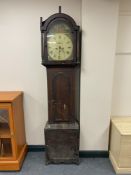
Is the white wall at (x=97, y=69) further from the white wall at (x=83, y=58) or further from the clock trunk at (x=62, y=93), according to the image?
the clock trunk at (x=62, y=93)

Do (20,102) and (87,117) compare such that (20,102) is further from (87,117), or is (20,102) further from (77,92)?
(87,117)

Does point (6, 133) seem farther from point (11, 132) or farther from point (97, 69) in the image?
point (97, 69)

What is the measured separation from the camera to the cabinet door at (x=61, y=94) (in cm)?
199

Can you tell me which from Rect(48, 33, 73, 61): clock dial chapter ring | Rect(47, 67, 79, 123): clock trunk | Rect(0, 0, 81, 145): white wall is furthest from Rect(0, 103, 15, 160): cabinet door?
Rect(48, 33, 73, 61): clock dial chapter ring

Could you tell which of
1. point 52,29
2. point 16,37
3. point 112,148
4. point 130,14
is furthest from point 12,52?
point 112,148

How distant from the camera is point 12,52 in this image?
7.04 feet

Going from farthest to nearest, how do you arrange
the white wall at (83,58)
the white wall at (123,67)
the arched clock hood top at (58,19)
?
the white wall at (123,67)
the white wall at (83,58)
the arched clock hood top at (58,19)

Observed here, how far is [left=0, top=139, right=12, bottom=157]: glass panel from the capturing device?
81.1 inches

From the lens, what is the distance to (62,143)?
206 centimetres

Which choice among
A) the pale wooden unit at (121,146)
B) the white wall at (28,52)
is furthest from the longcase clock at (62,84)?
the pale wooden unit at (121,146)

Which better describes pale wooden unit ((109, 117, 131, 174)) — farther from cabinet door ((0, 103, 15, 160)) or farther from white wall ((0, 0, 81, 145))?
cabinet door ((0, 103, 15, 160))

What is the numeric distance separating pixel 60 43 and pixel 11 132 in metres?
1.20

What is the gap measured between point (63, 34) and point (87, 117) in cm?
109

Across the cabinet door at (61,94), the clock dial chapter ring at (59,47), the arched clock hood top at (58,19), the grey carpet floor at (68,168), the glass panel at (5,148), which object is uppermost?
the arched clock hood top at (58,19)
